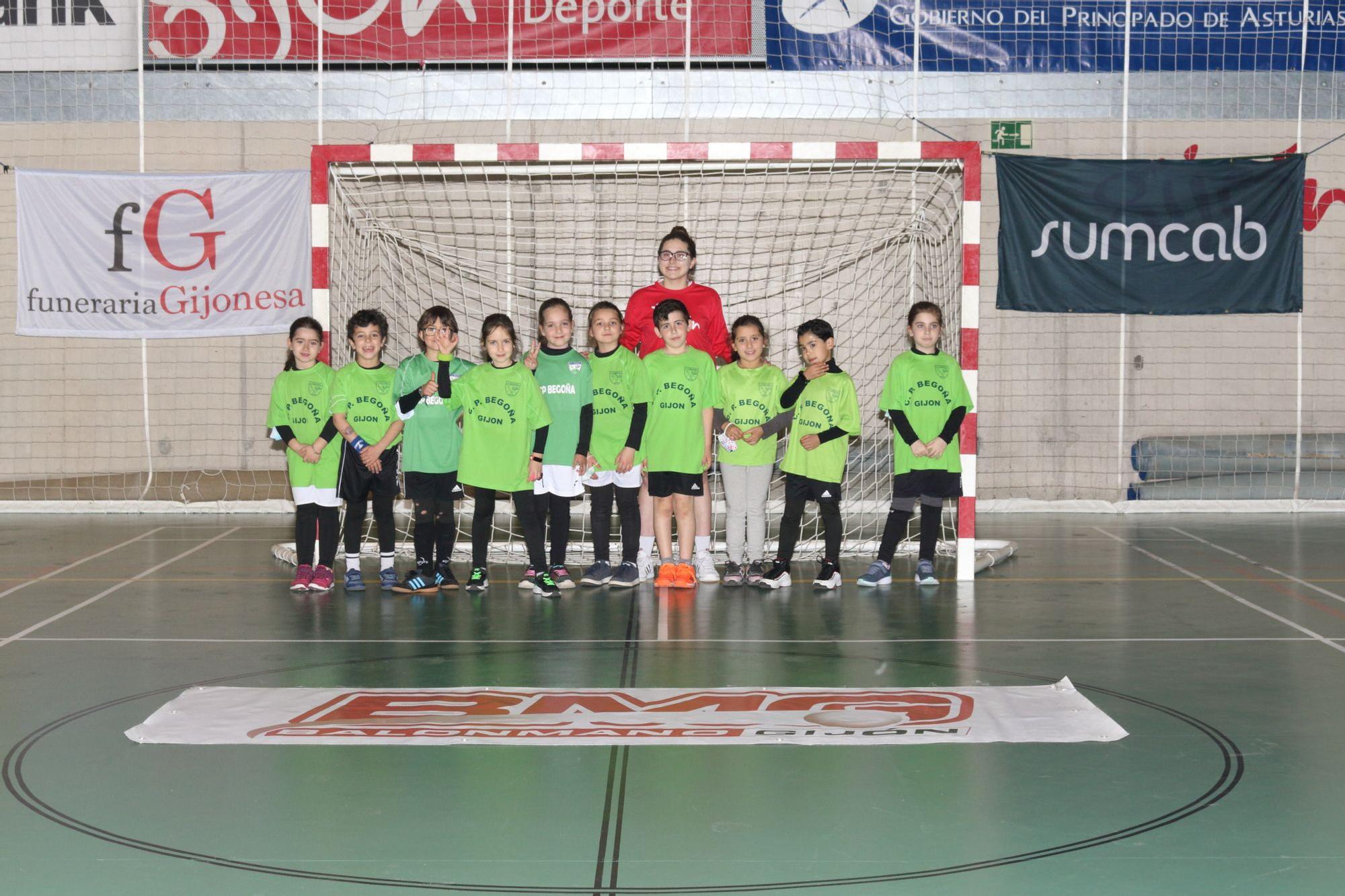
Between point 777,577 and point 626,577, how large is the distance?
29.5 inches

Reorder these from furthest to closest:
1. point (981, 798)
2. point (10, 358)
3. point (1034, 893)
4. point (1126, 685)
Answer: point (10, 358) < point (1126, 685) < point (981, 798) < point (1034, 893)

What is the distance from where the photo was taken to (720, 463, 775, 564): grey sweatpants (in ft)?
20.3

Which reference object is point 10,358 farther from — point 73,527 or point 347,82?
point 347,82

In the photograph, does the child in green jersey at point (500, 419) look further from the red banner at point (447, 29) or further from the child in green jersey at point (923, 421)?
the red banner at point (447, 29)

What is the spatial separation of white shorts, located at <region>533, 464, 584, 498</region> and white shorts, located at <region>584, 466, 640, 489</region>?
0.41 ft

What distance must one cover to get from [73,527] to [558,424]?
4.59 m

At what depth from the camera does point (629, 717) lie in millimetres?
3658

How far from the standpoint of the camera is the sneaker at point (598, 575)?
20.5 feet

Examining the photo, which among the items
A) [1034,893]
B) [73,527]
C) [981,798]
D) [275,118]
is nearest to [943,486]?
[981,798]

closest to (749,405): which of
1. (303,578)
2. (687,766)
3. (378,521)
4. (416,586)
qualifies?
(416,586)

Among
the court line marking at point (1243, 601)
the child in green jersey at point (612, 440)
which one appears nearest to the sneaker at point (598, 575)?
the child in green jersey at point (612, 440)

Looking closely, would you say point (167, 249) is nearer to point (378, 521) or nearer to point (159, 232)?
point (159, 232)

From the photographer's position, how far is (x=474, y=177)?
403 inches

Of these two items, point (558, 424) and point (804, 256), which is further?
point (804, 256)
